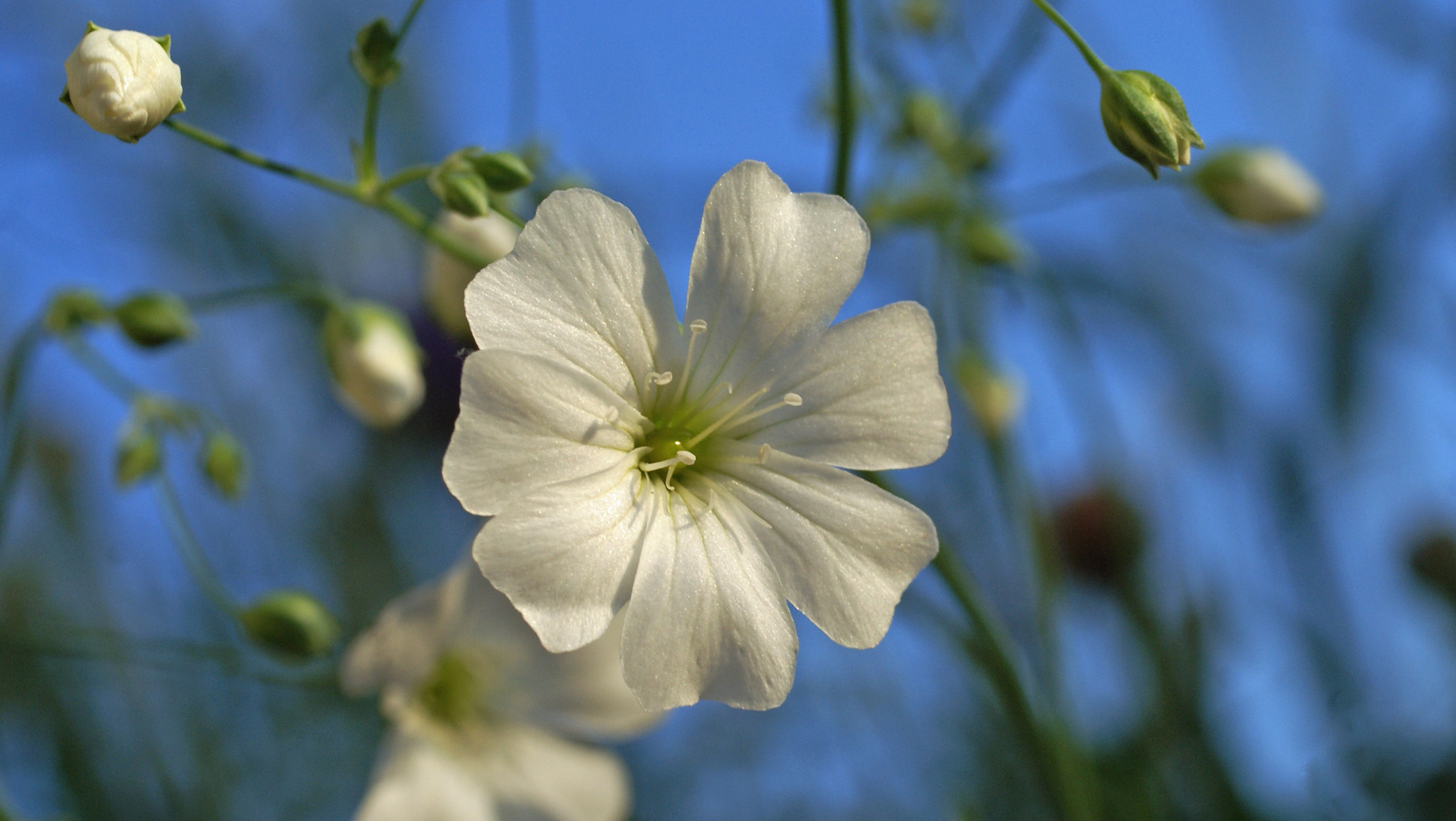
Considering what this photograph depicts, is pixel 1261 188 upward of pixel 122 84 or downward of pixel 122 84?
downward

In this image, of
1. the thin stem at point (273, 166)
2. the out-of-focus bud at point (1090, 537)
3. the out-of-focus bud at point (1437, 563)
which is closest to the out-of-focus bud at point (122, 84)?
the thin stem at point (273, 166)

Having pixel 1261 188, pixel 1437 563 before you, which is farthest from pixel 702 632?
pixel 1437 563

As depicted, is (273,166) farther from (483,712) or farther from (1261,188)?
(1261,188)

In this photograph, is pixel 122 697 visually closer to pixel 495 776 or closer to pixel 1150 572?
pixel 495 776

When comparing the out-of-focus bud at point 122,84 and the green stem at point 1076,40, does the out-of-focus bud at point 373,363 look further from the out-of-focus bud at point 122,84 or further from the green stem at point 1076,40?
the green stem at point 1076,40

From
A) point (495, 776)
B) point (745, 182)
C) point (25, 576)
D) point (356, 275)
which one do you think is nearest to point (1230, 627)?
point (495, 776)
